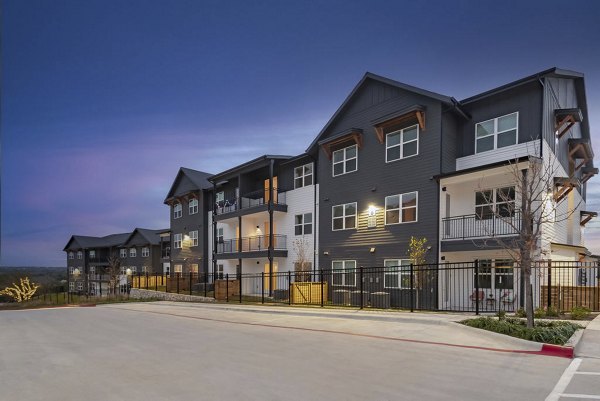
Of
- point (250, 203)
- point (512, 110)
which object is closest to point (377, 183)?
point (512, 110)

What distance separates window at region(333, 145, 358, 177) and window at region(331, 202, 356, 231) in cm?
210

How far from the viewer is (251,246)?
32.6 meters

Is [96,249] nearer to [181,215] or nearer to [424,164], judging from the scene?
[181,215]

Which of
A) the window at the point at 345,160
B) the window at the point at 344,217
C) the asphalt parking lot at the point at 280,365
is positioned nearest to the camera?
the asphalt parking lot at the point at 280,365

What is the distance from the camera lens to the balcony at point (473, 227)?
17.6 m

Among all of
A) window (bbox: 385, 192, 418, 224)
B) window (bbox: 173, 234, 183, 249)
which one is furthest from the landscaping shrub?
window (bbox: 173, 234, 183, 249)

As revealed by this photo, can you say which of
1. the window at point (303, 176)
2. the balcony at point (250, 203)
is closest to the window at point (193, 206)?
the balcony at point (250, 203)

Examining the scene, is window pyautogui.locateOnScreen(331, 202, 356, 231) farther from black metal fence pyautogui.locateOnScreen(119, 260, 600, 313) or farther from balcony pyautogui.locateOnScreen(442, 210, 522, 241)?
balcony pyautogui.locateOnScreen(442, 210, 522, 241)

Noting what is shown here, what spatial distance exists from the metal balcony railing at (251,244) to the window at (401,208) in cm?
956

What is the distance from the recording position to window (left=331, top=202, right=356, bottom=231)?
2438 cm

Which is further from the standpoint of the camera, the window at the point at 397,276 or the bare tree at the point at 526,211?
the window at the point at 397,276

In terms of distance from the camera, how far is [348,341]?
10.3m

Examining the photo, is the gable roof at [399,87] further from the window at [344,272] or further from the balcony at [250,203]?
the window at [344,272]

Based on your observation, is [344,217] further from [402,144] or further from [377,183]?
[402,144]
